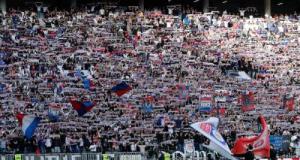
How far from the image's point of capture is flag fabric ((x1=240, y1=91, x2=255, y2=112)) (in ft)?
125

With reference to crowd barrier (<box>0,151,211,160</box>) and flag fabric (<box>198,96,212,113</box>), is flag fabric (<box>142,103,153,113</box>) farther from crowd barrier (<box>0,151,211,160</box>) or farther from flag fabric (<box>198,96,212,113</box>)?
crowd barrier (<box>0,151,211,160</box>)

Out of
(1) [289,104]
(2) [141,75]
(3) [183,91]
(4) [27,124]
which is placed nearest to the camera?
(4) [27,124]

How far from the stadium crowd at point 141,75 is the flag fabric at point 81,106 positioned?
456mm

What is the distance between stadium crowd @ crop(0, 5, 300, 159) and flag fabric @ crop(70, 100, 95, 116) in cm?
46

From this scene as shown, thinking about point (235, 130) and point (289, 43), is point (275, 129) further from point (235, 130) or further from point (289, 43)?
point (289, 43)

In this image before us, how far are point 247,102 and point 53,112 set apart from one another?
30.3ft

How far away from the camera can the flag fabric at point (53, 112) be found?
3431 centimetres

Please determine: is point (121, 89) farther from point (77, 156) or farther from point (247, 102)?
point (77, 156)

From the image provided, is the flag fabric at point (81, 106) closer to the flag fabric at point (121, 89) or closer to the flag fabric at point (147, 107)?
the flag fabric at point (121, 89)

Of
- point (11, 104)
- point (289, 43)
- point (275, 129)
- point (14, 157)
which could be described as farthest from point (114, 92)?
point (289, 43)

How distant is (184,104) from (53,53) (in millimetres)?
7702

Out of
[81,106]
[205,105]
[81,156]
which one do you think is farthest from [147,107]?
[81,156]

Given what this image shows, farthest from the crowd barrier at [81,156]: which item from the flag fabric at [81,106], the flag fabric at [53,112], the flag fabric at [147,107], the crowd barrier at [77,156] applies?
the flag fabric at [147,107]

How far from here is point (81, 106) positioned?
34.2 meters
